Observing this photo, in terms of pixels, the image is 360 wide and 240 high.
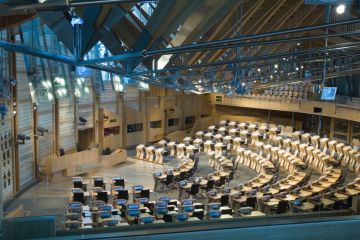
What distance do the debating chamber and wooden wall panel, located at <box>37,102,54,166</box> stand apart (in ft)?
0.31

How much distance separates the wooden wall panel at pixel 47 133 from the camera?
74.3 ft

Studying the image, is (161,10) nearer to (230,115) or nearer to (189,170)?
(189,170)

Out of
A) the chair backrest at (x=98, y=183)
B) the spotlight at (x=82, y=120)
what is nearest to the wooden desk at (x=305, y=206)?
the chair backrest at (x=98, y=183)

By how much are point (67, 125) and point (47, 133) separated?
69.4 inches

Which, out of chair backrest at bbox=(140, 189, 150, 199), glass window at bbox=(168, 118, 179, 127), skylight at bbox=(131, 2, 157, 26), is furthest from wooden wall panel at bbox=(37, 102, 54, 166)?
glass window at bbox=(168, 118, 179, 127)

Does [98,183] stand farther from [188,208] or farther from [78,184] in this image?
[188,208]

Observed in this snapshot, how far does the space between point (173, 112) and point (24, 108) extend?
14.1 metres

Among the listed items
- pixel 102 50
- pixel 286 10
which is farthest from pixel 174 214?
pixel 102 50

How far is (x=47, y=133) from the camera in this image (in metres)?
23.4

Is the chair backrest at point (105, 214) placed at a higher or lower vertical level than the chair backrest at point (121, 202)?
higher

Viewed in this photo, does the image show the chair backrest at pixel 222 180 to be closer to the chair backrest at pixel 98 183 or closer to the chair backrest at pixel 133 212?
the chair backrest at pixel 98 183

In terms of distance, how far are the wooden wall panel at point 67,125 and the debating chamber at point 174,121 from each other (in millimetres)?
76

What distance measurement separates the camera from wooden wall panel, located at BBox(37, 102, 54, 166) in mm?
22656

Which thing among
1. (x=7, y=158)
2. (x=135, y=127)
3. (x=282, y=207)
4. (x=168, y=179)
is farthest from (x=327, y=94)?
(x=135, y=127)
